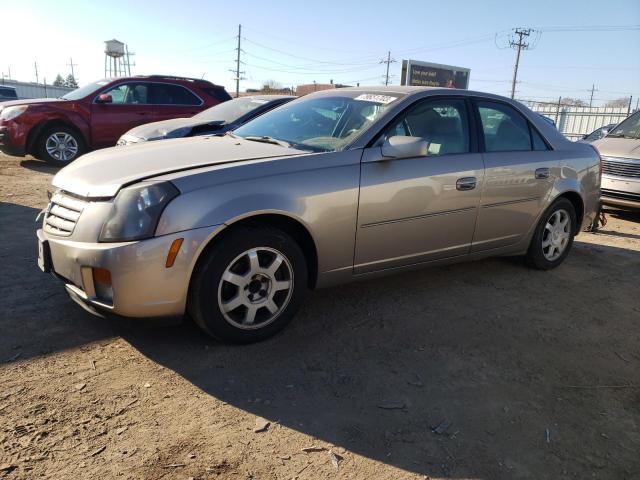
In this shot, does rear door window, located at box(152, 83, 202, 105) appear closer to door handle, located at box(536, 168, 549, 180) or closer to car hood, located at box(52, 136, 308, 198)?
car hood, located at box(52, 136, 308, 198)

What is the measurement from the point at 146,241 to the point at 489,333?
232 cm

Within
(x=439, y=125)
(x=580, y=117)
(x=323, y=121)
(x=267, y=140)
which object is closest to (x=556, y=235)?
(x=439, y=125)

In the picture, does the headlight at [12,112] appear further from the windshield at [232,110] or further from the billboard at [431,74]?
the billboard at [431,74]

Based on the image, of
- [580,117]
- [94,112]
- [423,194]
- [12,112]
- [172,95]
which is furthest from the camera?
[580,117]

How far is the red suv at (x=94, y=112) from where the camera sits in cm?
954

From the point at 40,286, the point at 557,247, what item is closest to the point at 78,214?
the point at 40,286

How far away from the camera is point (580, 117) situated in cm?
3092

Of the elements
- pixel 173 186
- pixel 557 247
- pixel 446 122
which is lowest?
pixel 557 247

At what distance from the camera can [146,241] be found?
276 centimetres

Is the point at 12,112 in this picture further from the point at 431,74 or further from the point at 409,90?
the point at 431,74

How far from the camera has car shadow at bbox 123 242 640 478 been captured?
95.3 inches

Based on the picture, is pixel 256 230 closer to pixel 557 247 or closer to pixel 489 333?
pixel 489 333

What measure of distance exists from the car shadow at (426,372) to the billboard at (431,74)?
28140 millimetres

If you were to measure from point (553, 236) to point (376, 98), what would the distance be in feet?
7.59
